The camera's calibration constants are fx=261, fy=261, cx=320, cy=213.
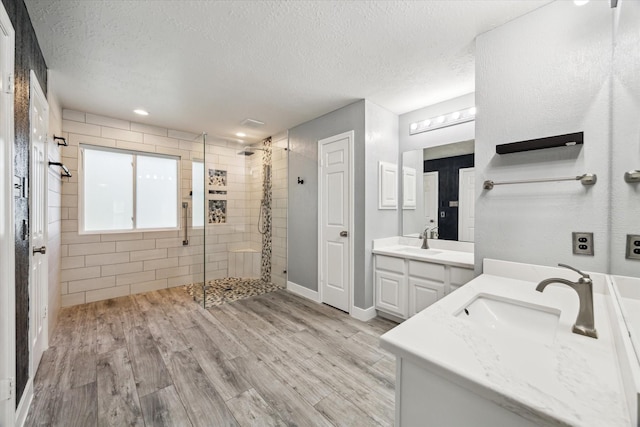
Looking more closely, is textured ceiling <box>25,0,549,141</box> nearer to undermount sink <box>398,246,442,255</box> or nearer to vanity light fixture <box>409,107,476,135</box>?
vanity light fixture <box>409,107,476,135</box>

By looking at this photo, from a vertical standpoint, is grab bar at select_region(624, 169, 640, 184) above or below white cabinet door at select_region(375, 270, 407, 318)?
above

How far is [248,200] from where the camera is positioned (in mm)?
4336

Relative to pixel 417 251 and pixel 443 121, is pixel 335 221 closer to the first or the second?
pixel 417 251

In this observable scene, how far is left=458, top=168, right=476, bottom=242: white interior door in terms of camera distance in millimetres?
2650

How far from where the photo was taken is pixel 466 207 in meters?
2.71

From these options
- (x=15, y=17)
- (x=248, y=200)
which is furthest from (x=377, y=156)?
(x=15, y=17)

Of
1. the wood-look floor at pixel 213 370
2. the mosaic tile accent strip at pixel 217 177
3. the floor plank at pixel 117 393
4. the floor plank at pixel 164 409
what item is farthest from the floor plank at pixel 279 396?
the mosaic tile accent strip at pixel 217 177

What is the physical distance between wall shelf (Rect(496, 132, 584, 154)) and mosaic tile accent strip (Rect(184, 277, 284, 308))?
3.42 meters

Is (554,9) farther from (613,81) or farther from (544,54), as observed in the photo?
(613,81)

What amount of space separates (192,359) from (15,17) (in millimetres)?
2510

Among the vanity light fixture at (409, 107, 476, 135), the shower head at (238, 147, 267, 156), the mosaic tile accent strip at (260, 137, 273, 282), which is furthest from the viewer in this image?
the mosaic tile accent strip at (260, 137, 273, 282)

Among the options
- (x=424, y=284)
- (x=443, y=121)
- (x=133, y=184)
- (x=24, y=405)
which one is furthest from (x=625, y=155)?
(x=133, y=184)

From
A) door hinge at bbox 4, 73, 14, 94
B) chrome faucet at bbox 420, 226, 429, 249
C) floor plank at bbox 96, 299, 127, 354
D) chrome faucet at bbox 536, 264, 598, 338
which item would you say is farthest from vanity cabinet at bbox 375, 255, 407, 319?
door hinge at bbox 4, 73, 14, 94

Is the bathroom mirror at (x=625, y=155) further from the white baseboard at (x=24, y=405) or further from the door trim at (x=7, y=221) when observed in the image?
the white baseboard at (x=24, y=405)
